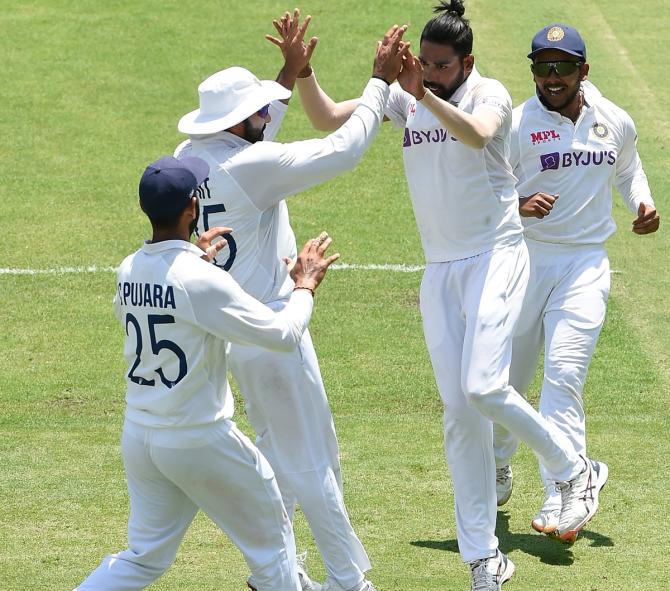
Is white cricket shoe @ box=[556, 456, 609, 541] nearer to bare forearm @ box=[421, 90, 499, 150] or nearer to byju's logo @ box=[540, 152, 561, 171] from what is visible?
byju's logo @ box=[540, 152, 561, 171]

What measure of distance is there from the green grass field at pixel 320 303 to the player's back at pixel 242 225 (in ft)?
5.52

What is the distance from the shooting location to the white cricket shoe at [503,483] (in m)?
8.33

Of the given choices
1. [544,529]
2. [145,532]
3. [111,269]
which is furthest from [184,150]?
[111,269]

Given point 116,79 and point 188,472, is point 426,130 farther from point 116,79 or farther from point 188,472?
point 116,79

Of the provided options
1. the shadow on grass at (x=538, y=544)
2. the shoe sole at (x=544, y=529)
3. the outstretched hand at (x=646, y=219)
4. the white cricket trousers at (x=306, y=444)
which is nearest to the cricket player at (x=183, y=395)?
the white cricket trousers at (x=306, y=444)

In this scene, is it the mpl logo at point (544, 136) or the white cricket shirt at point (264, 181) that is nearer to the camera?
the white cricket shirt at point (264, 181)

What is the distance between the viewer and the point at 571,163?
8.31m

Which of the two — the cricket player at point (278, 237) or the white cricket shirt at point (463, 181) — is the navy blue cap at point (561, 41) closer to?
the white cricket shirt at point (463, 181)

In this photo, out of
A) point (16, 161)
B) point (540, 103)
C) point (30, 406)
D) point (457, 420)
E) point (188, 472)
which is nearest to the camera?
point (188, 472)

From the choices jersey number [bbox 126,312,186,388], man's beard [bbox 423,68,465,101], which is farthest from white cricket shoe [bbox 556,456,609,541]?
jersey number [bbox 126,312,186,388]

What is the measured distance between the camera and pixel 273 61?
17516 mm

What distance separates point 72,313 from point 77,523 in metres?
4.13

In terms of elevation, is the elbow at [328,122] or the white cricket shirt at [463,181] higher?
the elbow at [328,122]

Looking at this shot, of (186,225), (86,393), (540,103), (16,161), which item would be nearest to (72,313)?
(86,393)
